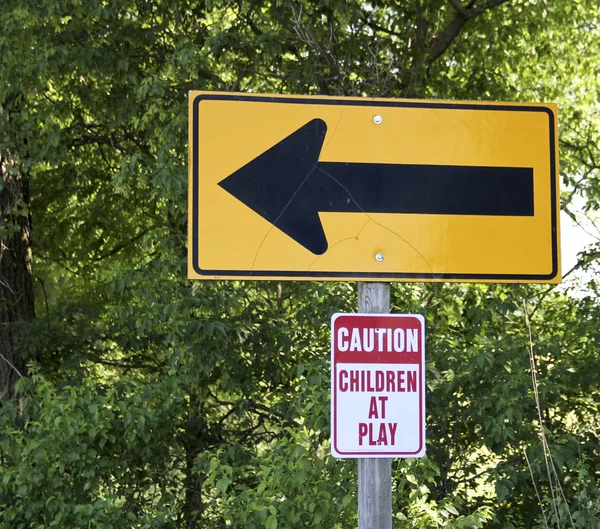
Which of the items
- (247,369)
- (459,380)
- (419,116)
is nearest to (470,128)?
(419,116)

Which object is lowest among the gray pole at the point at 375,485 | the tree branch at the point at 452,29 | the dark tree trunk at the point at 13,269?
the gray pole at the point at 375,485

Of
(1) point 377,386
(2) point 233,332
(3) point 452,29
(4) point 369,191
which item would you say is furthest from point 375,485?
(3) point 452,29

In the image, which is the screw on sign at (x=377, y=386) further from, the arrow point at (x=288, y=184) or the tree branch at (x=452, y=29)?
the tree branch at (x=452, y=29)

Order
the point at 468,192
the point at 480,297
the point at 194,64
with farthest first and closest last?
the point at 480,297 < the point at 194,64 < the point at 468,192

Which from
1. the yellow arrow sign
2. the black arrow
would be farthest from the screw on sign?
the black arrow

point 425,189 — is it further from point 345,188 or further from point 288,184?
point 288,184

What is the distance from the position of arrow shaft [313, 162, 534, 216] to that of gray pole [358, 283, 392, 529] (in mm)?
232

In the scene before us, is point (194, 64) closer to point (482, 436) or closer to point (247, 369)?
point (247, 369)

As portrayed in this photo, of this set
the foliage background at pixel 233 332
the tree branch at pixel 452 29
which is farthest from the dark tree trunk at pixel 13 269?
the tree branch at pixel 452 29

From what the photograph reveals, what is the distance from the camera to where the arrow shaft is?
7.08ft

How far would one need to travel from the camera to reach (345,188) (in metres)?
2.16

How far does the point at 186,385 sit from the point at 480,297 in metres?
2.44

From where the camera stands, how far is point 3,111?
696cm

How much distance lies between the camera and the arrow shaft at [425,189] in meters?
2.16
